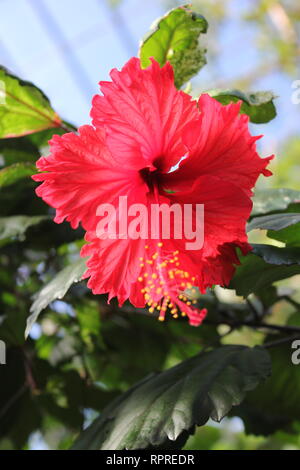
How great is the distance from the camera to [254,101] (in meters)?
0.88

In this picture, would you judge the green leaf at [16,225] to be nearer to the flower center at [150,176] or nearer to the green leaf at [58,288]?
the green leaf at [58,288]

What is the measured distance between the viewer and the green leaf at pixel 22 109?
1.00 m

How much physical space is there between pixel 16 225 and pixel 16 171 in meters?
0.11

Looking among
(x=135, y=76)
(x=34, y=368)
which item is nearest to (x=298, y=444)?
(x=34, y=368)

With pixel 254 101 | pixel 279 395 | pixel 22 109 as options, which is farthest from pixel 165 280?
pixel 279 395

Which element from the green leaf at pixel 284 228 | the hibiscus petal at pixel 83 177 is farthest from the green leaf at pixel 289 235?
the hibiscus petal at pixel 83 177

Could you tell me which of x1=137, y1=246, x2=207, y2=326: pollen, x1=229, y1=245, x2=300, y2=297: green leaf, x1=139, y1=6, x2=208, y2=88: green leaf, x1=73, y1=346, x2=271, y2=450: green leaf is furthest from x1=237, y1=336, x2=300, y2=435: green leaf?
x1=139, y1=6, x2=208, y2=88: green leaf

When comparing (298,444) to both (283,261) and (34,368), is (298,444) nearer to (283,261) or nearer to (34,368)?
(34,368)

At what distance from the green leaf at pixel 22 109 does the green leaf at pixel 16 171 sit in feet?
0.23

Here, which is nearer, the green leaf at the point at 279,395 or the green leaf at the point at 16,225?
the green leaf at the point at 16,225

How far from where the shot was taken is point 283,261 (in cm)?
80

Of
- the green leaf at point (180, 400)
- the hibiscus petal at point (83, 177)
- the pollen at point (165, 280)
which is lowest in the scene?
the green leaf at point (180, 400)

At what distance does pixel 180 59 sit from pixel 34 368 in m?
0.84
